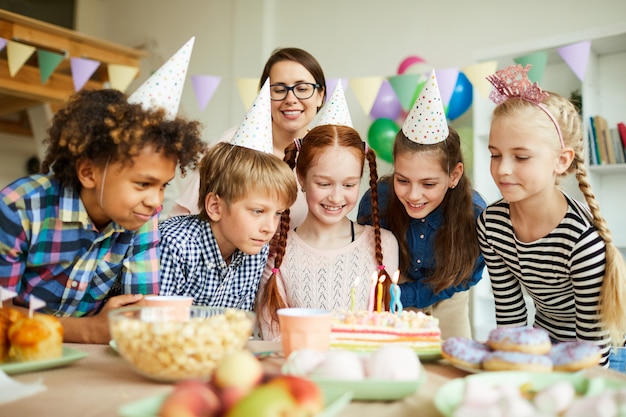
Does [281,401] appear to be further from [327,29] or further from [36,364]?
[327,29]

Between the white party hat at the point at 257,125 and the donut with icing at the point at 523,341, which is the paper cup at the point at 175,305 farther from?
the white party hat at the point at 257,125

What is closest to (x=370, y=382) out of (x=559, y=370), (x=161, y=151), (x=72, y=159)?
(x=559, y=370)

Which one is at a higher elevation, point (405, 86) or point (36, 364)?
point (405, 86)

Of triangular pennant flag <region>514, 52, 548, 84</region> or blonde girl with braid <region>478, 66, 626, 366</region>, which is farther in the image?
triangular pennant flag <region>514, 52, 548, 84</region>

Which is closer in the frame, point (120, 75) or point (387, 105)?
point (120, 75)

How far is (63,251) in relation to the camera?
4.50ft

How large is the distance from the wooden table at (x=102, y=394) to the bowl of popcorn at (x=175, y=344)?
0.10 ft

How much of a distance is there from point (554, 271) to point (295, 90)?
1.29 metres

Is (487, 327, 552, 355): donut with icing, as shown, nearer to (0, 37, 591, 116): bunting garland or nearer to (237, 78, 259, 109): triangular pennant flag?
(0, 37, 591, 116): bunting garland

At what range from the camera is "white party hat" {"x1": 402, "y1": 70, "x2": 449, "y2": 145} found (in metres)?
1.98

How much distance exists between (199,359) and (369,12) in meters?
4.02

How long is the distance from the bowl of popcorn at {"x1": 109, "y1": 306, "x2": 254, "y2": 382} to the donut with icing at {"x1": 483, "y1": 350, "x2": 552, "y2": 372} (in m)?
0.42

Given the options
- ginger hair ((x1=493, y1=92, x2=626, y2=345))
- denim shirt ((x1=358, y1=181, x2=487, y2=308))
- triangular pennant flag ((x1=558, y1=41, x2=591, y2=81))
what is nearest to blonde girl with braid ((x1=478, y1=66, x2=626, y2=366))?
ginger hair ((x1=493, y1=92, x2=626, y2=345))

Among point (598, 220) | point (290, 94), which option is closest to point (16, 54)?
point (290, 94)
